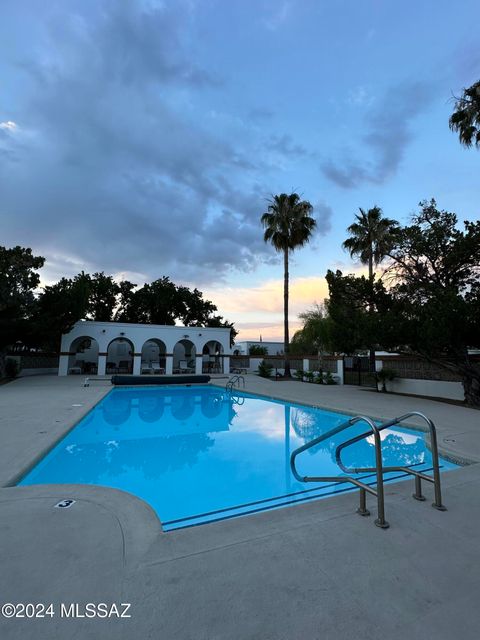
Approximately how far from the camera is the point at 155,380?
18.8 metres

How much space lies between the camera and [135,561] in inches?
93.4

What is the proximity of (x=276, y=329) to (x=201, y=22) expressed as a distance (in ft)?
143

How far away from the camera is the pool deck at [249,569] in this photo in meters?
1.77

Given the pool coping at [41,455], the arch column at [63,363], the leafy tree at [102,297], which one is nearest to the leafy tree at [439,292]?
the pool coping at [41,455]

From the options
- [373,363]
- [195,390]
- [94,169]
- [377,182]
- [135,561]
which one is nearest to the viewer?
[135,561]

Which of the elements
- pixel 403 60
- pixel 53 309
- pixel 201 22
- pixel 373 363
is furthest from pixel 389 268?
pixel 53 309

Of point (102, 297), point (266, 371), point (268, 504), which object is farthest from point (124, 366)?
point (268, 504)

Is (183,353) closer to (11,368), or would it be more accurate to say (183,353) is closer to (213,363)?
(213,363)

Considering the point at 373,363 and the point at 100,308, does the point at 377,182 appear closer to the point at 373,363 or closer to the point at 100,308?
the point at 373,363

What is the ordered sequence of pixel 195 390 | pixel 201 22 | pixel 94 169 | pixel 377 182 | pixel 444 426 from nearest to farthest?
pixel 444 426 → pixel 201 22 → pixel 94 169 → pixel 377 182 → pixel 195 390

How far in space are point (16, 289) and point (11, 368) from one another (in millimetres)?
5279

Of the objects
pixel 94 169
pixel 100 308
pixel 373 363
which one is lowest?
pixel 373 363

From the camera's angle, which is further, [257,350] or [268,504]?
[257,350]

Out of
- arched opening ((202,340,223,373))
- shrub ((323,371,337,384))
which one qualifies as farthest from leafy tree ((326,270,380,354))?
arched opening ((202,340,223,373))
